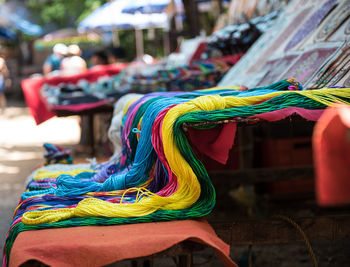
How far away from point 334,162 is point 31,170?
19.7 feet

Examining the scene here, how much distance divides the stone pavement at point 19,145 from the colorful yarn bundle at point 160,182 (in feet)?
5.21

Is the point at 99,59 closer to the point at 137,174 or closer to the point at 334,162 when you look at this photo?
the point at 137,174

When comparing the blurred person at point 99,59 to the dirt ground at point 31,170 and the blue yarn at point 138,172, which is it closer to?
the dirt ground at point 31,170

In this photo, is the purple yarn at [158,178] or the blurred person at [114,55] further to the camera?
the blurred person at [114,55]

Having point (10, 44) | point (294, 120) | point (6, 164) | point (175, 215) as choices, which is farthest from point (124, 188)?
point (10, 44)

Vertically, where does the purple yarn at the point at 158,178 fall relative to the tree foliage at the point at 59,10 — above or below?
above

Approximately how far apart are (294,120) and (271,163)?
2.54 meters

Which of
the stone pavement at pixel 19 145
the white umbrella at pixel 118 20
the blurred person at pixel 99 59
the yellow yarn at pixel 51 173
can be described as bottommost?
the stone pavement at pixel 19 145

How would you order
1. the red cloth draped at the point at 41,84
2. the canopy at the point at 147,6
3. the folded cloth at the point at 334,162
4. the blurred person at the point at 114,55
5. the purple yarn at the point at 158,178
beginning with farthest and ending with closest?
the blurred person at the point at 114,55, the canopy at the point at 147,6, the red cloth draped at the point at 41,84, the purple yarn at the point at 158,178, the folded cloth at the point at 334,162

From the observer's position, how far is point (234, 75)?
4645 mm

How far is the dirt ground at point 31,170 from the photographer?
3.43m

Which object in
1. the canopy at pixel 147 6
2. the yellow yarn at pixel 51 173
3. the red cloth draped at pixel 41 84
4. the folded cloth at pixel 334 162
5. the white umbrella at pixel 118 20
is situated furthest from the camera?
the white umbrella at pixel 118 20

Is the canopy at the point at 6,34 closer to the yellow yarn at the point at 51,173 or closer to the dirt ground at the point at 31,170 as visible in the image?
the dirt ground at the point at 31,170

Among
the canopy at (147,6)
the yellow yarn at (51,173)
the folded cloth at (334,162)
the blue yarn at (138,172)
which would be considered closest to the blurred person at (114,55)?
the canopy at (147,6)
